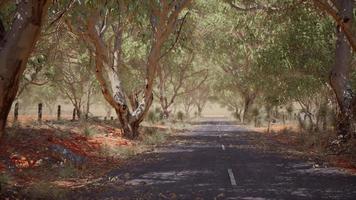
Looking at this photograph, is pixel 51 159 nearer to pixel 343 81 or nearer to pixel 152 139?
pixel 152 139

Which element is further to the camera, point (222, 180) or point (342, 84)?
point (342, 84)

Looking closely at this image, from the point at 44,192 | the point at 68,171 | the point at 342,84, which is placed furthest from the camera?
the point at 342,84

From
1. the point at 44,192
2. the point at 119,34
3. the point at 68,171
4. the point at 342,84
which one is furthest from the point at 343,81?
the point at 44,192

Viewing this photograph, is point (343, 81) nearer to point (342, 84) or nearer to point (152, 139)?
point (342, 84)

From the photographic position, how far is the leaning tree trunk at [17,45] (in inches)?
318

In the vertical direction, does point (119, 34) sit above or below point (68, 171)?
above

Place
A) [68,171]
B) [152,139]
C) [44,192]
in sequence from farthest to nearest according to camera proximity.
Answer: [152,139] → [68,171] → [44,192]

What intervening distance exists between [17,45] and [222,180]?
6174mm

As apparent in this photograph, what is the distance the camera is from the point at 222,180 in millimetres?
11883

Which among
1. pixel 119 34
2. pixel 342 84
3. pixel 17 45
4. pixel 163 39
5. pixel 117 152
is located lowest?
pixel 117 152

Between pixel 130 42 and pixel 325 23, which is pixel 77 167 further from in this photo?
pixel 130 42

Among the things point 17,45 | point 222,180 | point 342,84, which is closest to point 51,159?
point 222,180

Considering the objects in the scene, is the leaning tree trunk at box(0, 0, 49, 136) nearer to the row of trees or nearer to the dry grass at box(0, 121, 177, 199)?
the row of trees

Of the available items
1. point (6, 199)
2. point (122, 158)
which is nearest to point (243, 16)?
point (122, 158)
